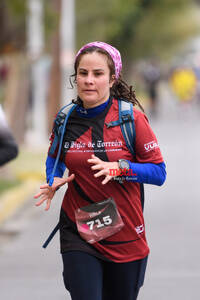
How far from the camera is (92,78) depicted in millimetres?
4324

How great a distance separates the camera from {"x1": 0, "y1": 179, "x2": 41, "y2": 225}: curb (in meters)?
11.4

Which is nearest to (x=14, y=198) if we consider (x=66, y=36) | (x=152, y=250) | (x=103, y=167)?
(x=152, y=250)

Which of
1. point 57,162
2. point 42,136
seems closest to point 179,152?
point 42,136

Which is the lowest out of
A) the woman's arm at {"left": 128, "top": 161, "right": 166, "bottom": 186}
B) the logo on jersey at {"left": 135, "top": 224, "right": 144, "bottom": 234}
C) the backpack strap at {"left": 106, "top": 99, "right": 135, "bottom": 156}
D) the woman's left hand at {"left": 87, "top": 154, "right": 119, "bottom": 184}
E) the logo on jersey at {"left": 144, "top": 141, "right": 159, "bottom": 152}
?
the logo on jersey at {"left": 135, "top": 224, "right": 144, "bottom": 234}

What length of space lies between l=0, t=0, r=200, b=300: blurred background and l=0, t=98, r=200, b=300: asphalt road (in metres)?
0.01

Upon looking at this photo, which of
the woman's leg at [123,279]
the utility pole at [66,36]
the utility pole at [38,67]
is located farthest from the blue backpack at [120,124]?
the utility pole at [66,36]

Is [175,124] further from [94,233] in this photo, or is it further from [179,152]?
[94,233]

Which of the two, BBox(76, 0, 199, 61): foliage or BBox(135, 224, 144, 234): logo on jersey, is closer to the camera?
BBox(135, 224, 144, 234): logo on jersey

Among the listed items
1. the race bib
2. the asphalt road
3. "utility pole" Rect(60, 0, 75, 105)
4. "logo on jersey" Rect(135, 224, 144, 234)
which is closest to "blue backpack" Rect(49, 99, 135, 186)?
the race bib

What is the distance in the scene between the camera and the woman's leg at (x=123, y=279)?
4410 mm

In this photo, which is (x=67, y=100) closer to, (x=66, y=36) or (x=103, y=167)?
(x=66, y=36)

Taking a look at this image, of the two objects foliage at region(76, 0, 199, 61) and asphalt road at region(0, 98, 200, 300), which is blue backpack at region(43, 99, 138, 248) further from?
foliage at region(76, 0, 199, 61)

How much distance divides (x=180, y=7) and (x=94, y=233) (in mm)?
41847

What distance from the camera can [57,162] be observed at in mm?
4508
